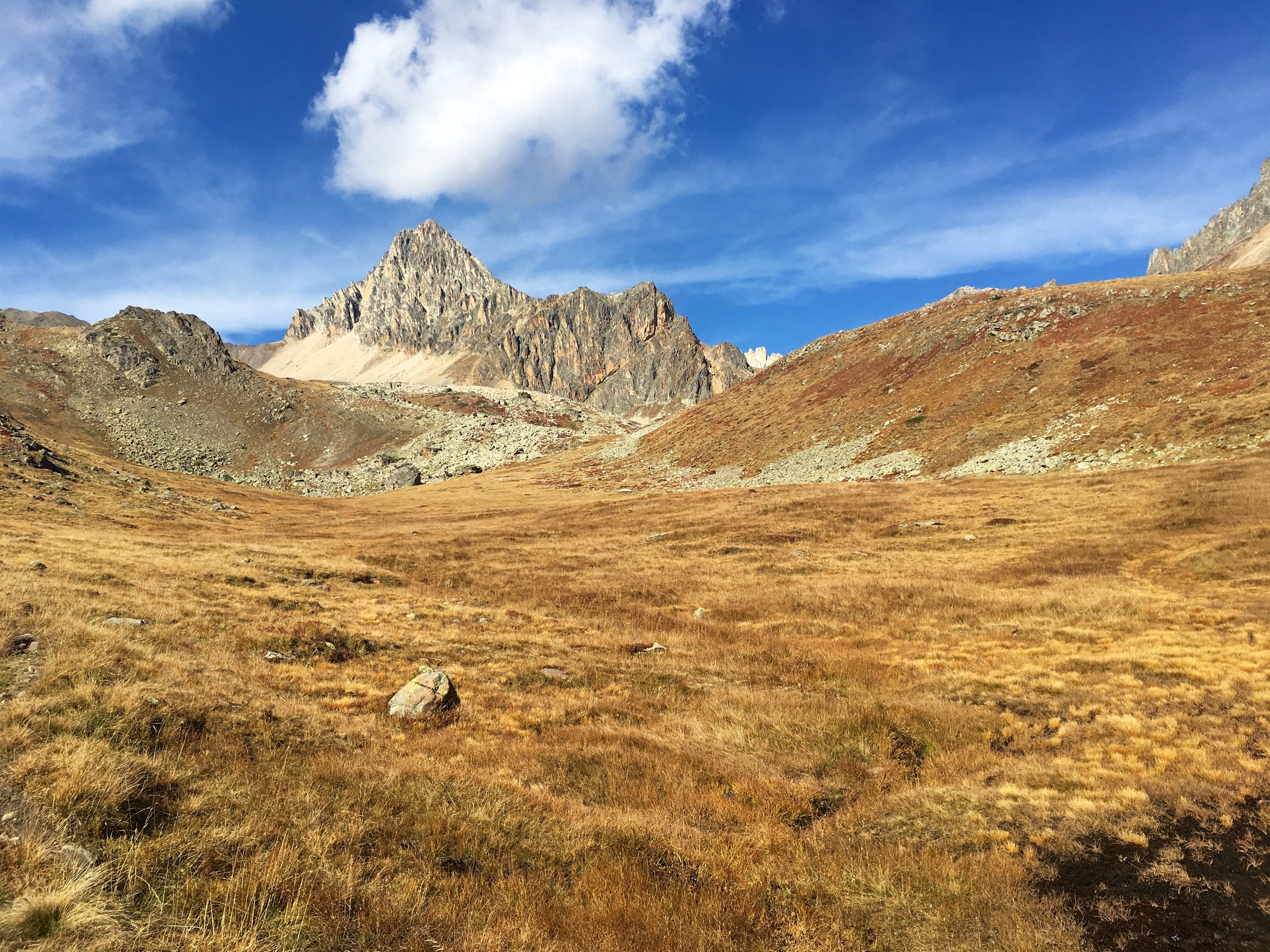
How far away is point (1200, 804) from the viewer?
905 cm

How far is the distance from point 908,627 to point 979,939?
17094 millimetres

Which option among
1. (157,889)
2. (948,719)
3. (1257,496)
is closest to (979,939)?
(948,719)

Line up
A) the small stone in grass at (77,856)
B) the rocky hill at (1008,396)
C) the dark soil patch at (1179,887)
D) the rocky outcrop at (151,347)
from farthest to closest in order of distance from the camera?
1. the rocky outcrop at (151,347)
2. the rocky hill at (1008,396)
3. the dark soil patch at (1179,887)
4. the small stone in grass at (77,856)

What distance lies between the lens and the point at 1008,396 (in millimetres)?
68938

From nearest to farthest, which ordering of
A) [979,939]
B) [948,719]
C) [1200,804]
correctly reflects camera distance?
[979,939], [1200,804], [948,719]

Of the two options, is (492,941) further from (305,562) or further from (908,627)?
(305,562)

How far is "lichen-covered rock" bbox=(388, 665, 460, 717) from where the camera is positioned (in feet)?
44.4

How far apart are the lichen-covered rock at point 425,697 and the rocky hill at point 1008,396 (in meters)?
55.4

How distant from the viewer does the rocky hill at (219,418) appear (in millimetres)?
120938

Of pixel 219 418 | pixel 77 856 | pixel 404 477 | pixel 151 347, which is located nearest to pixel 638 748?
pixel 77 856

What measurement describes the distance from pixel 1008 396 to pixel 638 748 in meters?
74.4

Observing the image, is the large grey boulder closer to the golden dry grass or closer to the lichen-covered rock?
the golden dry grass

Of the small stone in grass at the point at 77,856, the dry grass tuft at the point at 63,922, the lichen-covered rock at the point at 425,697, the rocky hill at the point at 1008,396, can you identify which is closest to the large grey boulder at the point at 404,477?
the rocky hill at the point at 1008,396

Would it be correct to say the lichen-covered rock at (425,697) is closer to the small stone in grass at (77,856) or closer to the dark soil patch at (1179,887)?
the small stone in grass at (77,856)
